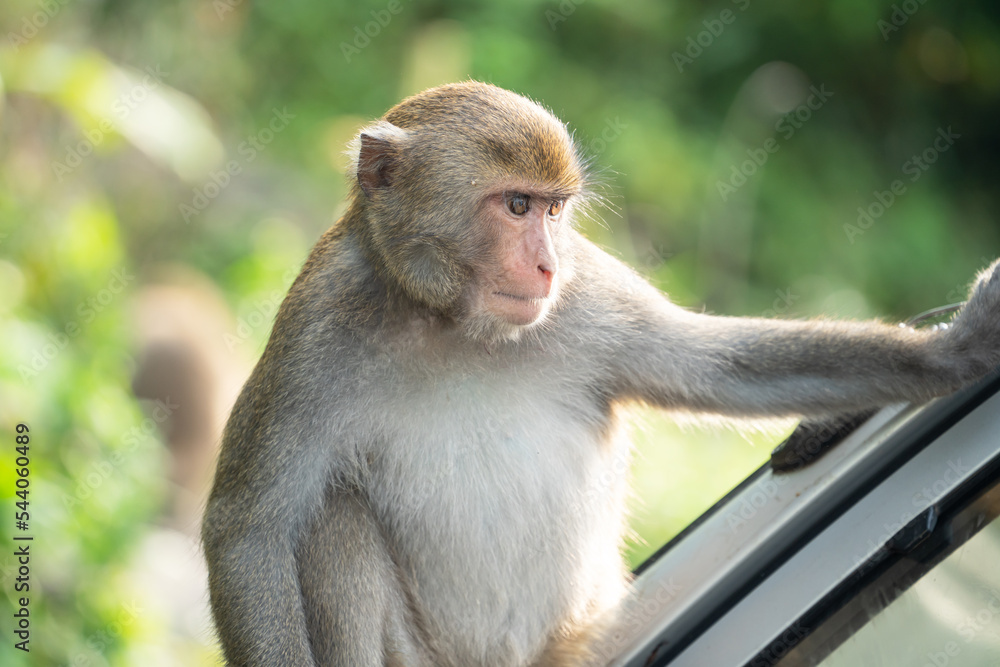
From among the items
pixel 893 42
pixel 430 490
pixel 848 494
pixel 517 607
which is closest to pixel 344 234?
pixel 430 490

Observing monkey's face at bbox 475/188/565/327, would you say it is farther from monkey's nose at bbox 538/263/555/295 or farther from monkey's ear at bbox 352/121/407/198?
monkey's ear at bbox 352/121/407/198

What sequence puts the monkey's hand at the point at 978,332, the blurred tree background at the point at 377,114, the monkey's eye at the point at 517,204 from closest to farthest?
the monkey's hand at the point at 978,332 → the monkey's eye at the point at 517,204 → the blurred tree background at the point at 377,114

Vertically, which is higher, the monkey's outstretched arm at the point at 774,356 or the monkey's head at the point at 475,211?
the monkey's head at the point at 475,211

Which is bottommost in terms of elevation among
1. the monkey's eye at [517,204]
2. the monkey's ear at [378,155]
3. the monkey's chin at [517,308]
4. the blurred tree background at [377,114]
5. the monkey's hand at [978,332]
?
the monkey's hand at [978,332]

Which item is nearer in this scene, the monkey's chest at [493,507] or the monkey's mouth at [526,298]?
the monkey's mouth at [526,298]

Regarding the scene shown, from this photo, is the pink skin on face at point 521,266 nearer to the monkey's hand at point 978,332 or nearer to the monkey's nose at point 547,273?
the monkey's nose at point 547,273

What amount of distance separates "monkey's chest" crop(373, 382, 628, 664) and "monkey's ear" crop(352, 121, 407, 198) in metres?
0.62

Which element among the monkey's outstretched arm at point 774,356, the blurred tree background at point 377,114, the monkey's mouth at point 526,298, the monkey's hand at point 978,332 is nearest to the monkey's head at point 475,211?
the monkey's mouth at point 526,298

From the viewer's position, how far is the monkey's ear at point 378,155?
2742 millimetres

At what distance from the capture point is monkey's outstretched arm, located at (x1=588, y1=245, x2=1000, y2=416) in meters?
2.60

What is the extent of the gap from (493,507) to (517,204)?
0.86m

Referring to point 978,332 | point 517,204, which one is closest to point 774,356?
point 978,332

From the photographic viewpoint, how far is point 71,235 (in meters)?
5.11

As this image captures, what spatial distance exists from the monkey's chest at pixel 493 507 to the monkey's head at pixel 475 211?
270 mm
